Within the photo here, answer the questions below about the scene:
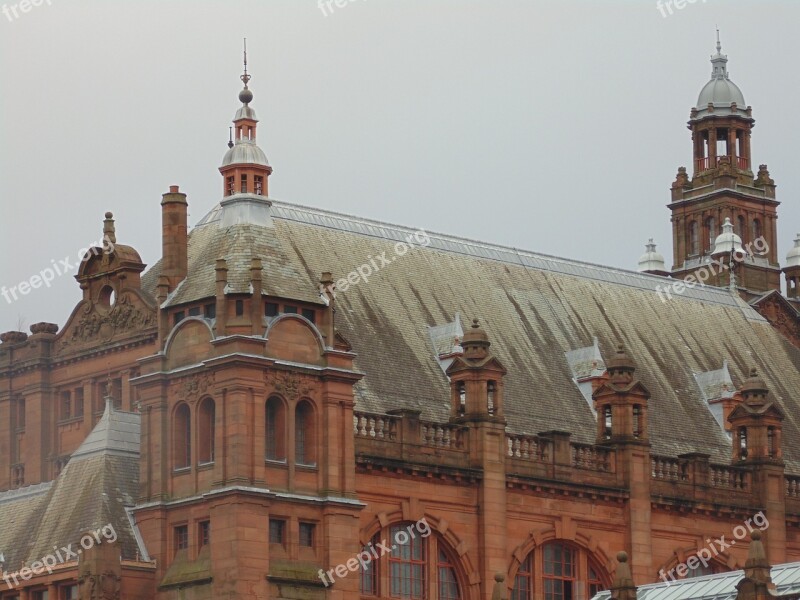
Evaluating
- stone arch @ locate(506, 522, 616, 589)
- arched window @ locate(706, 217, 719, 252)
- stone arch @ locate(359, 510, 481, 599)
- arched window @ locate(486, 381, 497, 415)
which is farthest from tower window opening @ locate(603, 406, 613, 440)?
arched window @ locate(706, 217, 719, 252)

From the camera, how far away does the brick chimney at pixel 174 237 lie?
109m

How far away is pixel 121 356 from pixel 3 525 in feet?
29.8

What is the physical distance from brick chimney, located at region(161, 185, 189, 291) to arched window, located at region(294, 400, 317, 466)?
752 cm

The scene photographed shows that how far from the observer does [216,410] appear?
102000 millimetres

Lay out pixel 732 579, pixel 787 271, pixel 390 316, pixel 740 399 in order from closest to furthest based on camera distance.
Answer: pixel 732 579 < pixel 390 316 < pixel 740 399 < pixel 787 271

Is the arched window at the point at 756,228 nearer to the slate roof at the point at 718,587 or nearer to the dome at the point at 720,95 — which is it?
the dome at the point at 720,95

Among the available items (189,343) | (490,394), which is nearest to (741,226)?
(490,394)

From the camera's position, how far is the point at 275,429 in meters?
103

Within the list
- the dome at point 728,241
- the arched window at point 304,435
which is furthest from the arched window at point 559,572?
the dome at point 728,241

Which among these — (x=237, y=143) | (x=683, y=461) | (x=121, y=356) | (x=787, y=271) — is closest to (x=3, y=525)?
(x=121, y=356)

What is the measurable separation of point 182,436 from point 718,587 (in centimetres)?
2272

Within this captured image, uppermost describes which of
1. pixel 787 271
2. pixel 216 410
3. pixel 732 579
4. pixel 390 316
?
pixel 787 271

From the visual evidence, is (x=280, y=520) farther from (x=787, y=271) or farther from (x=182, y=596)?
(x=787, y=271)

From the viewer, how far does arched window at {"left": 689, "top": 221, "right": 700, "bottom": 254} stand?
492 feet
